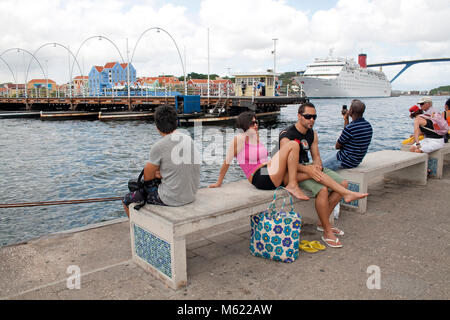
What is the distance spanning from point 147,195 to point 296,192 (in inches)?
59.3

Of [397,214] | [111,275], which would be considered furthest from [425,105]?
[111,275]

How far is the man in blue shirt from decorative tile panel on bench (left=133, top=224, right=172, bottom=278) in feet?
8.99

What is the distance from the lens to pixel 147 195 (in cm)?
329

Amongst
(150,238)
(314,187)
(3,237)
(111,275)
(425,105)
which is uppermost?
(425,105)

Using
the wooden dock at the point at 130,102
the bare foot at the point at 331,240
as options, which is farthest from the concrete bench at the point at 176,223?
the wooden dock at the point at 130,102

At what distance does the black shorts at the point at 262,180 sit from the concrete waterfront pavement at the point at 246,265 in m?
0.66

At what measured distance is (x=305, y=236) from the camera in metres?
4.08

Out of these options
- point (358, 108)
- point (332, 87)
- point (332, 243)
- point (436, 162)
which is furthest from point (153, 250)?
point (332, 87)

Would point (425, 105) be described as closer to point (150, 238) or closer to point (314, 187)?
point (314, 187)

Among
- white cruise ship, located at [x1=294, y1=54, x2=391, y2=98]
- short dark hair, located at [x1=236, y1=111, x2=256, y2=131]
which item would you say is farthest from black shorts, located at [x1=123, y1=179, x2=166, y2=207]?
white cruise ship, located at [x1=294, y1=54, x2=391, y2=98]

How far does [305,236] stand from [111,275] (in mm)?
2110

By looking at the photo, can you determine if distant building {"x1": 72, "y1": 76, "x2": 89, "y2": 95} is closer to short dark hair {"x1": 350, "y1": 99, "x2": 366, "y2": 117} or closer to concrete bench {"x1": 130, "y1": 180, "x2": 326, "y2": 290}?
short dark hair {"x1": 350, "y1": 99, "x2": 366, "y2": 117}

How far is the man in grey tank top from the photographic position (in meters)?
3.16

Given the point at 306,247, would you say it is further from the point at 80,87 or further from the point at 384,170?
the point at 80,87
